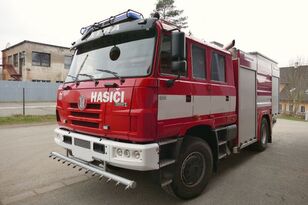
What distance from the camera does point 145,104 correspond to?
332 centimetres

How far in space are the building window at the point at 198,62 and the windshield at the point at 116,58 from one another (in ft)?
3.11

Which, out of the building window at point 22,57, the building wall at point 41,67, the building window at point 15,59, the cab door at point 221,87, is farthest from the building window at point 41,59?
the cab door at point 221,87

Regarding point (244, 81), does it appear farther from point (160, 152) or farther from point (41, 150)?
point (41, 150)

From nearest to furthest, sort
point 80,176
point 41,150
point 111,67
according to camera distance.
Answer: point 111,67
point 80,176
point 41,150

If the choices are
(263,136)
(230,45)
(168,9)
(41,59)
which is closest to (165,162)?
(230,45)

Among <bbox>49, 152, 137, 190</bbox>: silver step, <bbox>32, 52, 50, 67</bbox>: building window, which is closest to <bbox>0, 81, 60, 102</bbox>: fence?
<bbox>32, 52, 50, 67</bbox>: building window

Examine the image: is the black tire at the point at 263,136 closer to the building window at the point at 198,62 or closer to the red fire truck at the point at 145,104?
the red fire truck at the point at 145,104

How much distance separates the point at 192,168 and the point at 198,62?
1734 millimetres

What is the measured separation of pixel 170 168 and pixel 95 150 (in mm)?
1113

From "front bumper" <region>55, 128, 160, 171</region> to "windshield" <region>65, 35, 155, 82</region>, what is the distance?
944 mm

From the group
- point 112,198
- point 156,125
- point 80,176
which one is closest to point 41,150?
point 80,176

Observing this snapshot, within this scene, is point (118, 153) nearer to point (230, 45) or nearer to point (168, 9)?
point (230, 45)

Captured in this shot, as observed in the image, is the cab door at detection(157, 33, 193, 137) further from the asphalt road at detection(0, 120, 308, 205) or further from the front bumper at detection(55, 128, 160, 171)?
the asphalt road at detection(0, 120, 308, 205)

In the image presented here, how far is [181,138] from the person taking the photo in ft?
12.8
